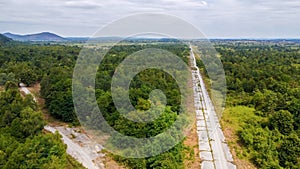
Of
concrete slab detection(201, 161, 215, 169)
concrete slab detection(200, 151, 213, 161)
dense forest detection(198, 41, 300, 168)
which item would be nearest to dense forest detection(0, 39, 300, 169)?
dense forest detection(198, 41, 300, 168)

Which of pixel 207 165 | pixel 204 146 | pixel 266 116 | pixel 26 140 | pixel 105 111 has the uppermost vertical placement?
pixel 26 140

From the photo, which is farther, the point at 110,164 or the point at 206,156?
the point at 206,156

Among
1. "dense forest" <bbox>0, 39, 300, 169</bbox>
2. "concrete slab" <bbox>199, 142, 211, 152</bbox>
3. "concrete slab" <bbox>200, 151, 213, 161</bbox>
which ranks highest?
"dense forest" <bbox>0, 39, 300, 169</bbox>

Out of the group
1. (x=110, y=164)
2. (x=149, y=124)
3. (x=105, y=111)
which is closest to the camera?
(x=110, y=164)

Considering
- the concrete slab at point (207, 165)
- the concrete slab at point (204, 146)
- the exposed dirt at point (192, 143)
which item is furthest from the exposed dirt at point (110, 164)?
the concrete slab at point (204, 146)

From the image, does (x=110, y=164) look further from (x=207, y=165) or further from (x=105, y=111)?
(x=105, y=111)

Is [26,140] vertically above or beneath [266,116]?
above

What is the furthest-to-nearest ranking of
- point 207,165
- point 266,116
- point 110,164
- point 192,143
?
point 266,116 → point 192,143 → point 207,165 → point 110,164

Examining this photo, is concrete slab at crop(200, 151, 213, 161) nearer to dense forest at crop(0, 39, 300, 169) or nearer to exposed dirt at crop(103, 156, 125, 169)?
dense forest at crop(0, 39, 300, 169)

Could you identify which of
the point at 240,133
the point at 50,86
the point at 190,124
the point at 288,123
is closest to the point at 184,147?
the point at 190,124

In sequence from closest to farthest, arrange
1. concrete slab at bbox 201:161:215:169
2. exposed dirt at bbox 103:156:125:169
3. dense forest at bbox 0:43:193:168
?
dense forest at bbox 0:43:193:168 → exposed dirt at bbox 103:156:125:169 → concrete slab at bbox 201:161:215:169

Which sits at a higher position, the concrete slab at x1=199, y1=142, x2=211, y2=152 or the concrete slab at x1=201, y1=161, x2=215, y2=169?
the concrete slab at x1=199, y1=142, x2=211, y2=152

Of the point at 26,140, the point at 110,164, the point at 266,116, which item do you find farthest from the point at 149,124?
the point at 266,116
